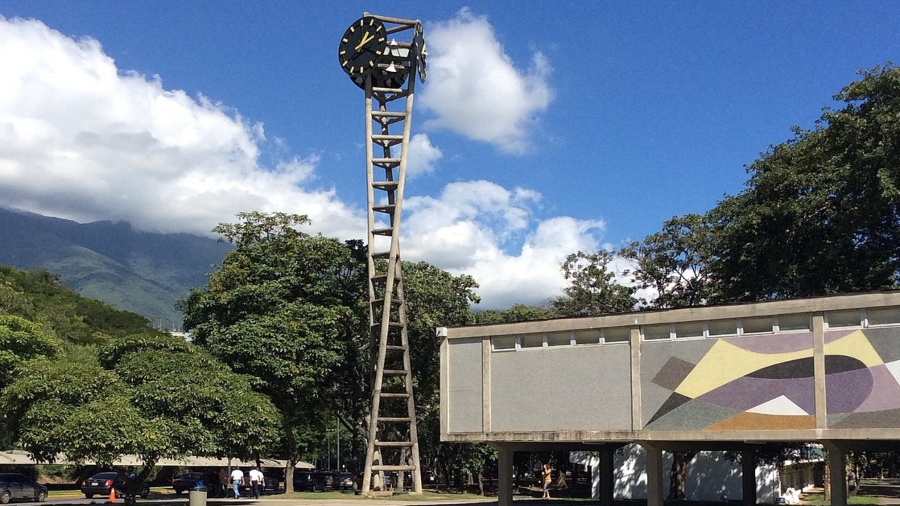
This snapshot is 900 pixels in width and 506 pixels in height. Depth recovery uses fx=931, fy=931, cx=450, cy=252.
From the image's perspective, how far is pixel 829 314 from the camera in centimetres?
2453

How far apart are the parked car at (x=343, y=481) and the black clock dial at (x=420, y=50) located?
2818 centimetres

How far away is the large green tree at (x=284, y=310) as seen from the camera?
41.8 meters

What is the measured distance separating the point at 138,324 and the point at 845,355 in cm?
10058

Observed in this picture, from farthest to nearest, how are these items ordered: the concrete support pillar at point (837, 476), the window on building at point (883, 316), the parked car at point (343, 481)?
the parked car at point (343, 481) → the concrete support pillar at point (837, 476) → the window on building at point (883, 316)

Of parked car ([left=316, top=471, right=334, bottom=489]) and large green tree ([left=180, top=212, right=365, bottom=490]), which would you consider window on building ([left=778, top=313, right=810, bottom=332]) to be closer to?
large green tree ([left=180, top=212, right=365, bottom=490])

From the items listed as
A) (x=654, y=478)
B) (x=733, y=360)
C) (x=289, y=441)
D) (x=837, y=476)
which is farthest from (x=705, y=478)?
(x=733, y=360)

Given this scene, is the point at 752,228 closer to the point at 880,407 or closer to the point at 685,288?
the point at 685,288

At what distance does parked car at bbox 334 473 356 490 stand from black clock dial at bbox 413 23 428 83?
28.2m

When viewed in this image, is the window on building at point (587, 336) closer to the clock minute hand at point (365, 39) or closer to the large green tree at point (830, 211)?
the large green tree at point (830, 211)

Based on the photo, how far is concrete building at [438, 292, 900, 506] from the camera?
946 inches

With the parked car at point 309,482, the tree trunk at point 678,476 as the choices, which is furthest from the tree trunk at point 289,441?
the tree trunk at point 678,476

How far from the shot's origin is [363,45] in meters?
44.2

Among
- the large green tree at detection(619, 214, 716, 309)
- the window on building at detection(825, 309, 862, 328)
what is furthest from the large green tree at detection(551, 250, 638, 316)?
the window on building at detection(825, 309, 862, 328)

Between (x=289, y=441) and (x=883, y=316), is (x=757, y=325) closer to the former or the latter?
(x=883, y=316)
